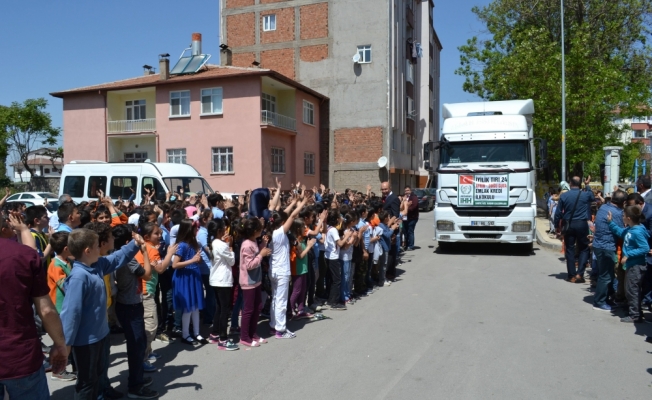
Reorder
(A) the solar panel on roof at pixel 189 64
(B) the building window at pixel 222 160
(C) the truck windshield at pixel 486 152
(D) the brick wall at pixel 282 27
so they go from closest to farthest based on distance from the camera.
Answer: (C) the truck windshield at pixel 486 152, (B) the building window at pixel 222 160, (A) the solar panel on roof at pixel 189 64, (D) the brick wall at pixel 282 27

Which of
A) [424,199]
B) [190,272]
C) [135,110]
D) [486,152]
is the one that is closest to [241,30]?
[135,110]

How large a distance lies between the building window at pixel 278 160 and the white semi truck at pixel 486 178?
16.5 metres

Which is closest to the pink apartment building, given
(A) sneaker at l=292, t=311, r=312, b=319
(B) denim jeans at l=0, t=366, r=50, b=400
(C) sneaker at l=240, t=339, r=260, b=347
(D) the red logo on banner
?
(D) the red logo on banner

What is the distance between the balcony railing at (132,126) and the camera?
31.7 meters

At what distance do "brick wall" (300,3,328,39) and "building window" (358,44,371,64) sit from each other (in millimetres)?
2718

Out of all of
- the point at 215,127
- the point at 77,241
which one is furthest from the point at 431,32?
the point at 77,241

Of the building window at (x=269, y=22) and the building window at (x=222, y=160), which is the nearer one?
the building window at (x=222, y=160)

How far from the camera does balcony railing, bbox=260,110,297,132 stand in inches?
1140

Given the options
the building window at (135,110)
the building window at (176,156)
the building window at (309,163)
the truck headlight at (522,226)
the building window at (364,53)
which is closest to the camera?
the truck headlight at (522,226)

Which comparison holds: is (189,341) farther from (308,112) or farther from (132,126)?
(308,112)

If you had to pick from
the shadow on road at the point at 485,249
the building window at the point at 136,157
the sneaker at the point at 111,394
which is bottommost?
the shadow on road at the point at 485,249

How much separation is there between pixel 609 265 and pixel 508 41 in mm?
Answer: 26916

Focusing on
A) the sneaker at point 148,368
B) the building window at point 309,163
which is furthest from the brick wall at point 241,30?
the sneaker at point 148,368

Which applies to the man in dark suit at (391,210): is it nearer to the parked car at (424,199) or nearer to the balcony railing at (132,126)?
the parked car at (424,199)
